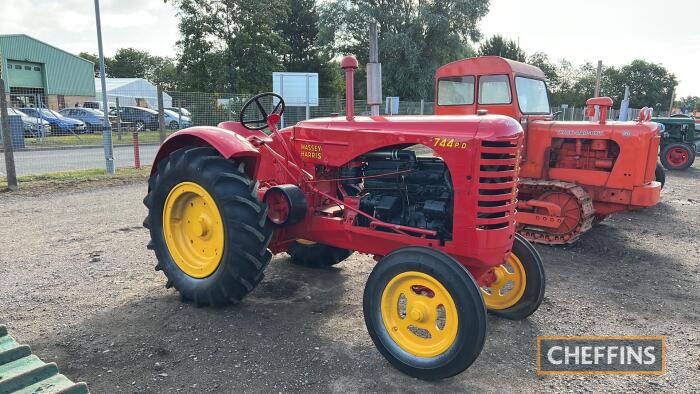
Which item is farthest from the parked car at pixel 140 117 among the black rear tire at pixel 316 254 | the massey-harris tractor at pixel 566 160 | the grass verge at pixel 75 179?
the black rear tire at pixel 316 254

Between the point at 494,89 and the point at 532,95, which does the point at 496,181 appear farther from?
the point at 532,95

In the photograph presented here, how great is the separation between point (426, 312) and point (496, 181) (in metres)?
0.90

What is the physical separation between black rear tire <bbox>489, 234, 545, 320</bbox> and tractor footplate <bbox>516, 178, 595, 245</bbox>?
7.98ft

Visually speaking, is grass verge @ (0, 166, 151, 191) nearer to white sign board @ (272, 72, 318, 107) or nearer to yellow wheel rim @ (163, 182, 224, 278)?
white sign board @ (272, 72, 318, 107)

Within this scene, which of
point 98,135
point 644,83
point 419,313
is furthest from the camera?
point 644,83

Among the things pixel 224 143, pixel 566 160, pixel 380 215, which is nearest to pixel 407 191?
pixel 380 215

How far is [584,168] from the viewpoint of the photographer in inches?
241

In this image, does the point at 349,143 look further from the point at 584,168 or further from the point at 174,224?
the point at 584,168

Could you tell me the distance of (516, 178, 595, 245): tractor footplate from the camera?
18.7 feet

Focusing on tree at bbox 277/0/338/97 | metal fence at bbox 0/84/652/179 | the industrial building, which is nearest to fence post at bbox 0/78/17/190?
metal fence at bbox 0/84/652/179

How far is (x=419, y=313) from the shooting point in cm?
280

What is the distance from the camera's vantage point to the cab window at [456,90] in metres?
6.92

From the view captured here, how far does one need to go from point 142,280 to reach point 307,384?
221 centimetres

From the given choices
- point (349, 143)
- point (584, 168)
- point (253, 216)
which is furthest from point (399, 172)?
point (584, 168)
